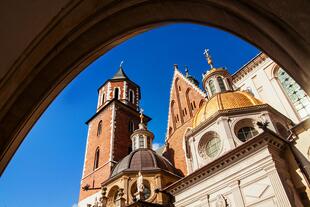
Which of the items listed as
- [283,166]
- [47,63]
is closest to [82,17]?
[47,63]

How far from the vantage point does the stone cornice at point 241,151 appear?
1093 cm

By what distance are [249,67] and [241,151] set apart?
13299mm

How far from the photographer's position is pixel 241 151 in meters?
11.4

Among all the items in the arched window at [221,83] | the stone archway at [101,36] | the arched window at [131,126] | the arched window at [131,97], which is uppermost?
the arched window at [131,97]

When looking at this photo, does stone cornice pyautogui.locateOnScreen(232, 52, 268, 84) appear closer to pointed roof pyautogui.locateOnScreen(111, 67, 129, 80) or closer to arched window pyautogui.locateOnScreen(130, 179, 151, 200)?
arched window pyautogui.locateOnScreen(130, 179, 151, 200)

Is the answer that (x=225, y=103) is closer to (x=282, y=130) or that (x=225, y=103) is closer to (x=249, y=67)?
(x=282, y=130)

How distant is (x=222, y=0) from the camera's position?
1715mm

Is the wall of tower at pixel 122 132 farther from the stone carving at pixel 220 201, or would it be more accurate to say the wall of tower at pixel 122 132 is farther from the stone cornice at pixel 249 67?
the stone carving at pixel 220 201

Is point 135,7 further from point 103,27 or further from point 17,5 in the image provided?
point 17,5

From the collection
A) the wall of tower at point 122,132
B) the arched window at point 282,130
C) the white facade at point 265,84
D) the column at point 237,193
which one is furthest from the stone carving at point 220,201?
the wall of tower at point 122,132

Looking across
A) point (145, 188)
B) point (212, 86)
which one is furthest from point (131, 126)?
point (212, 86)

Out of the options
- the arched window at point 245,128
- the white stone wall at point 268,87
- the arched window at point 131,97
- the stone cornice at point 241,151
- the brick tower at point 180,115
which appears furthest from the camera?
the arched window at point 131,97

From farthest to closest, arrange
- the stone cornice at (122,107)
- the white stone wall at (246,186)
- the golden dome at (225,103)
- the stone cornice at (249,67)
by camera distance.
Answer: the stone cornice at (122,107), the stone cornice at (249,67), the golden dome at (225,103), the white stone wall at (246,186)

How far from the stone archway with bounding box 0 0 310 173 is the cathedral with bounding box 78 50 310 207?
982cm
